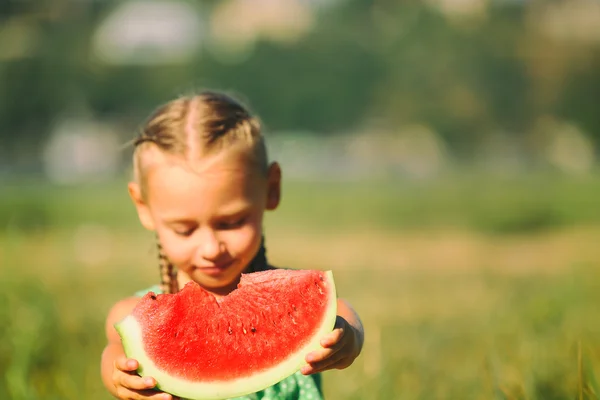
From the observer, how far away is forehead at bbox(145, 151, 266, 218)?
→ 2.11m

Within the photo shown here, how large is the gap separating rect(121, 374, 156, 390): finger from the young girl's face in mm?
437

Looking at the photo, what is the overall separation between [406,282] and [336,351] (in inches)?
209

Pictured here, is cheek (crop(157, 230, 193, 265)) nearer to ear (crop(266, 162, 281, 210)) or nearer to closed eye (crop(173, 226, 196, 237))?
closed eye (crop(173, 226, 196, 237))

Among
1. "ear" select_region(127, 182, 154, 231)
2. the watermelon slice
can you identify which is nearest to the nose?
the watermelon slice

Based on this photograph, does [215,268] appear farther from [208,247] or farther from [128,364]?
[128,364]

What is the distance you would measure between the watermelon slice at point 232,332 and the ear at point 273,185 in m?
0.45

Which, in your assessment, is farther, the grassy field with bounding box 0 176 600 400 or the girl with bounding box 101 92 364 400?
the grassy field with bounding box 0 176 600 400

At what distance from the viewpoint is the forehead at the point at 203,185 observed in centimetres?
211

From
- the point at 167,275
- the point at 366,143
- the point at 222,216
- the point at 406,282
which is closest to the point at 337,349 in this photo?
the point at 222,216

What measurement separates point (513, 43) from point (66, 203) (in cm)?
1375

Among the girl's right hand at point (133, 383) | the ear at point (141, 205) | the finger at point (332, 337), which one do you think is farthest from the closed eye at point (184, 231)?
the finger at point (332, 337)

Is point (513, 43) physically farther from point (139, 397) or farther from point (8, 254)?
point (139, 397)

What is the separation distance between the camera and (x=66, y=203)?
16672 millimetres

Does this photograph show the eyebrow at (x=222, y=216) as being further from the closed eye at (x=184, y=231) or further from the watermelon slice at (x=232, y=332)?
the watermelon slice at (x=232, y=332)
